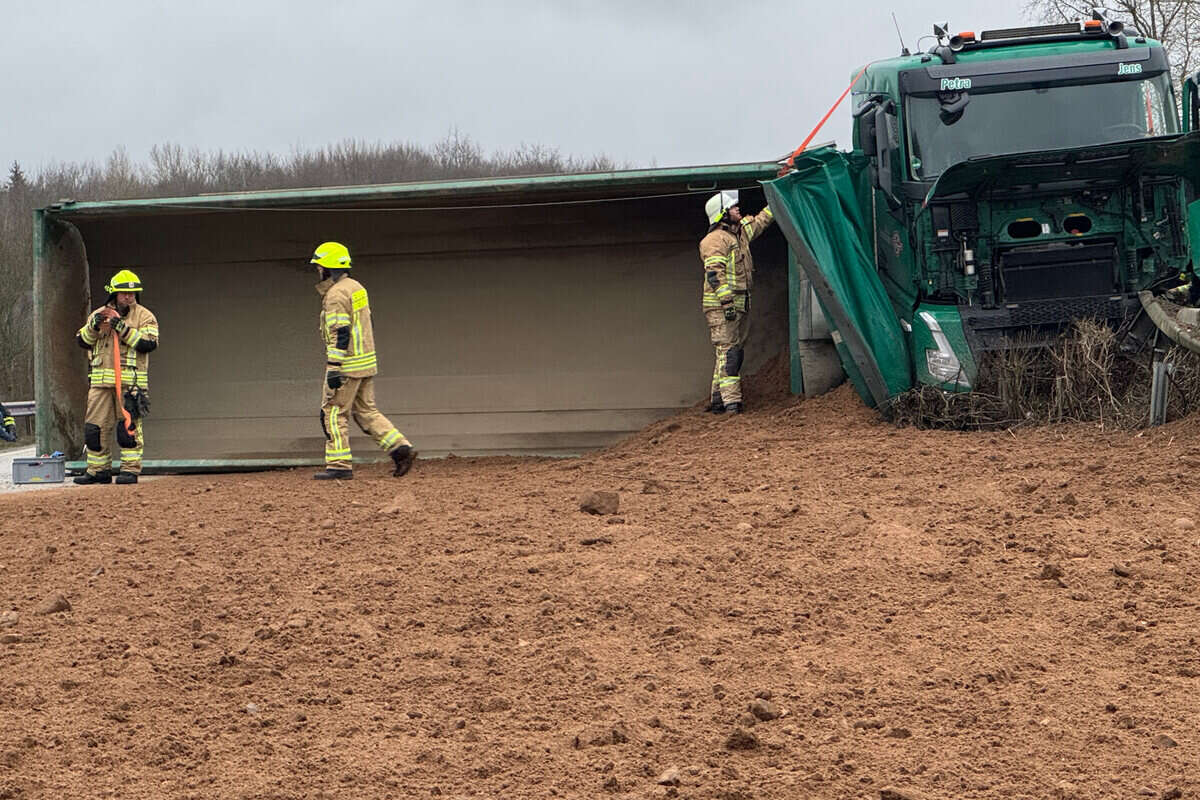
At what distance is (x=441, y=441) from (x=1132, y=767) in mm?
8669

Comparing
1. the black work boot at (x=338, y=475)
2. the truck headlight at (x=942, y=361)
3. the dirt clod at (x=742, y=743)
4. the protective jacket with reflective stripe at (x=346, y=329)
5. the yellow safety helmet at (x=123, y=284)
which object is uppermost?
the yellow safety helmet at (x=123, y=284)

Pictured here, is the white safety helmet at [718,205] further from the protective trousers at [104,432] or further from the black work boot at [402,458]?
the protective trousers at [104,432]

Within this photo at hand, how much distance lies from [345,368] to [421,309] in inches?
93.8

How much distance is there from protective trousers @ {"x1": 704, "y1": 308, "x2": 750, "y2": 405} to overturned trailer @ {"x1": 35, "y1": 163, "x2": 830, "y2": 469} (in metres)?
0.56

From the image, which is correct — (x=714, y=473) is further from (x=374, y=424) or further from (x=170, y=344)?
(x=170, y=344)

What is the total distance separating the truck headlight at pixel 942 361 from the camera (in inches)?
353

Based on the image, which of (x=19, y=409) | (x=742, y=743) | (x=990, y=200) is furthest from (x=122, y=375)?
(x=19, y=409)

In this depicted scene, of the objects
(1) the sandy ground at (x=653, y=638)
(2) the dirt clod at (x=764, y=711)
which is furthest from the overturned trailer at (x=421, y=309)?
(2) the dirt clod at (x=764, y=711)

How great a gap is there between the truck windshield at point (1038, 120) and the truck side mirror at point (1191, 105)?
0.08m

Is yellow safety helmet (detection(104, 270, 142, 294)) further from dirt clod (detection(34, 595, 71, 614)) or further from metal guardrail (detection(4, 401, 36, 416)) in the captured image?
metal guardrail (detection(4, 401, 36, 416))

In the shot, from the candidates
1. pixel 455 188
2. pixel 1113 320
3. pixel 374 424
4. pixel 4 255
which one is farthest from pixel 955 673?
pixel 4 255

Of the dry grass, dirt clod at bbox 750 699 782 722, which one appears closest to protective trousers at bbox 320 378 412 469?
the dry grass

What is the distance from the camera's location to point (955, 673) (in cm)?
456

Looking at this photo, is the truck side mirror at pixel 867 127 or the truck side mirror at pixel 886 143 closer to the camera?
the truck side mirror at pixel 886 143
